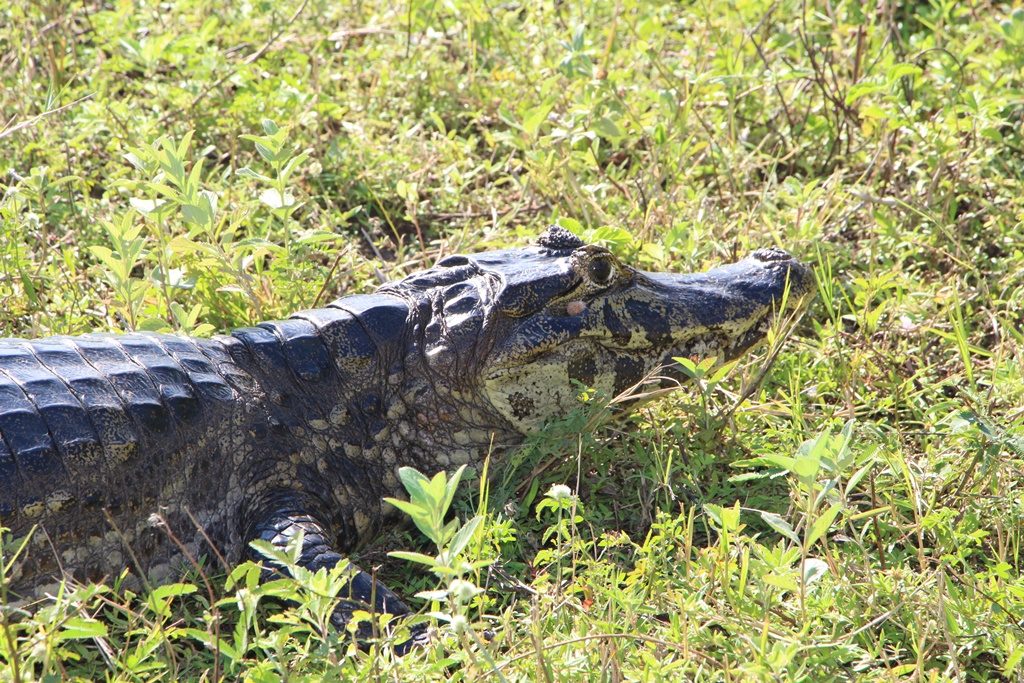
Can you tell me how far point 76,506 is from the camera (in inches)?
120

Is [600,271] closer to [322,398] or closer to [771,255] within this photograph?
[771,255]

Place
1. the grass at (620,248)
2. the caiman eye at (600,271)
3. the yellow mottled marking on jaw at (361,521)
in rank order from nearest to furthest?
the grass at (620,248) → the yellow mottled marking on jaw at (361,521) → the caiman eye at (600,271)

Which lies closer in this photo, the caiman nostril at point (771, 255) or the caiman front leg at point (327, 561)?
the caiman front leg at point (327, 561)

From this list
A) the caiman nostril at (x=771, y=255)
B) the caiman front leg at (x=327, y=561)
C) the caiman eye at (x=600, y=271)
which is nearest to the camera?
the caiman front leg at (x=327, y=561)

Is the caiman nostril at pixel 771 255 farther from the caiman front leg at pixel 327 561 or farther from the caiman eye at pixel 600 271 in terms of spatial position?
the caiman front leg at pixel 327 561

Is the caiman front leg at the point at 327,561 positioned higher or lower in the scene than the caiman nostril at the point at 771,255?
lower

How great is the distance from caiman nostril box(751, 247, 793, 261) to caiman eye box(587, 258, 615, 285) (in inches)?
24.3

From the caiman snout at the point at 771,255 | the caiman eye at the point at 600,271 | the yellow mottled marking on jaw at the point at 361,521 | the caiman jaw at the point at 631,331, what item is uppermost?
the caiman eye at the point at 600,271

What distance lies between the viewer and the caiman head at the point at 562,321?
11.4 ft

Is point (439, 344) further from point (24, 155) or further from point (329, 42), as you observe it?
point (329, 42)

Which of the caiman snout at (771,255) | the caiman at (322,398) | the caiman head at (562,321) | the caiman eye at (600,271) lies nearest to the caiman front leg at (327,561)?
the caiman at (322,398)

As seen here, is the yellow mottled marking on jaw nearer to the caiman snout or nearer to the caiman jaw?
the caiman jaw

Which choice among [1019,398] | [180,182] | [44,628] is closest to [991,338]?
[1019,398]

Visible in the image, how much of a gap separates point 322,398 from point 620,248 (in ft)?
4.54
